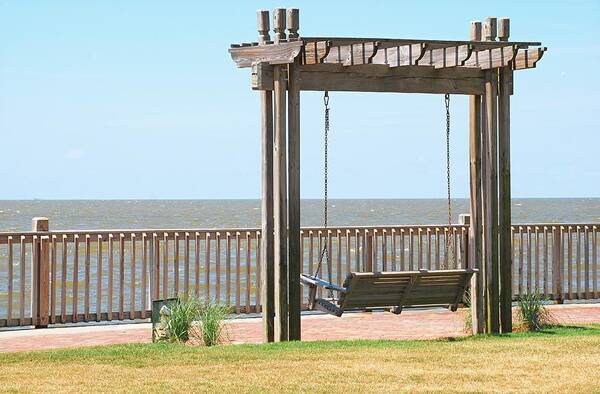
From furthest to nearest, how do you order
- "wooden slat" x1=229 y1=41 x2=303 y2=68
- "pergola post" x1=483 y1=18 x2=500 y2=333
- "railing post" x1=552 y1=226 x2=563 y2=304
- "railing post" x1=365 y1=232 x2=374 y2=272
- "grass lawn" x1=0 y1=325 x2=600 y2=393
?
1. "railing post" x1=552 y1=226 x2=563 y2=304
2. "railing post" x1=365 y1=232 x2=374 y2=272
3. "pergola post" x1=483 y1=18 x2=500 y2=333
4. "wooden slat" x1=229 y1=41 x2=303 y2=68
5. "grass lawn" x1=0 y1=325 x2=600 y2=393

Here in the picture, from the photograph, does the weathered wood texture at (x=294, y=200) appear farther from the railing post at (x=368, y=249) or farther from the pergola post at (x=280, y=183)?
the railing post at (x=368, y=249)

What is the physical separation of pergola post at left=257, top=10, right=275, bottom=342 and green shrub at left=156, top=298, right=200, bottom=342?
0.73m

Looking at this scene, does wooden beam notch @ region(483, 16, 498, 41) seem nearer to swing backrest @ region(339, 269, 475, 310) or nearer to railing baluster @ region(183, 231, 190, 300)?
swing backrest @ region(339, 269, 475, 310)

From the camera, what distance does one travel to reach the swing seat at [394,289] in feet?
35.4

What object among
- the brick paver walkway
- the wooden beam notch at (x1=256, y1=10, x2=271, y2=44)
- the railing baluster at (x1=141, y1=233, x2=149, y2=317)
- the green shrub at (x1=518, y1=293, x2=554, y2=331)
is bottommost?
the brick paver walkway

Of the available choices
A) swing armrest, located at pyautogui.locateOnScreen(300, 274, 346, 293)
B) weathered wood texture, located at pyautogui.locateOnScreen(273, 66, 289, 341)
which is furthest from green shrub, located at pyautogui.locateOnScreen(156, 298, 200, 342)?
swing armrest, located at pyautogui.locateOnScreen(300, 274, 346, 293)

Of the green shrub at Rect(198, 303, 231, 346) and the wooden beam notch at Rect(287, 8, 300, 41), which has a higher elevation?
the wooden beam notch at Rect(287, 8, 300, 41)

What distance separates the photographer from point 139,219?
288 ft

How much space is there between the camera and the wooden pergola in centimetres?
1071

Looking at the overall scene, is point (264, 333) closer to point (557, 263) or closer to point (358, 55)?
point (358, 55)

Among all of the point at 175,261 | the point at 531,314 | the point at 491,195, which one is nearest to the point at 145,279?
the point at 175,261

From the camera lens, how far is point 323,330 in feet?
40.2

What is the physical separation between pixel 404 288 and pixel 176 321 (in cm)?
235

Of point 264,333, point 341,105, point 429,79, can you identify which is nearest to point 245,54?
point 429,79
